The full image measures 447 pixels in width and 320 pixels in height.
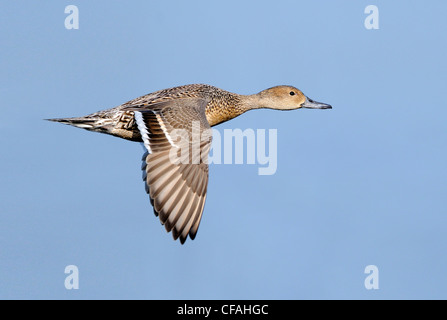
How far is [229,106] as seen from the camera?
37.7ft

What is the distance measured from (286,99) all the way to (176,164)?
4.09m

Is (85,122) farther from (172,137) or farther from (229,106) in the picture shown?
(229,106)

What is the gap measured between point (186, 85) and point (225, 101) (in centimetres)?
65

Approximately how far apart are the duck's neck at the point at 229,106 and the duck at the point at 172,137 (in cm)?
2

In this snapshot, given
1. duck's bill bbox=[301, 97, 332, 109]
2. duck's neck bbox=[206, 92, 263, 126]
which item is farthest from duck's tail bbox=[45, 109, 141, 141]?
duck's bill bbox=[301, 97, 332, 109]

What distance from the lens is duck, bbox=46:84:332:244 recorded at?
8477 mm

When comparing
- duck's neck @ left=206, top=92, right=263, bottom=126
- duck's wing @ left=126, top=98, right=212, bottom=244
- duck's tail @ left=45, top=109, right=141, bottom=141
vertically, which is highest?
duck's neck @ left=206, top=92, right=263, bottom=126

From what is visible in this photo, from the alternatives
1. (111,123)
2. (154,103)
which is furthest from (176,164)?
(111,123)

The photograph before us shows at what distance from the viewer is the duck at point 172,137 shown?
8.48 m

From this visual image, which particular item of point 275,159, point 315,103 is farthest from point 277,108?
point 275,159

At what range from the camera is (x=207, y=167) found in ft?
29.9

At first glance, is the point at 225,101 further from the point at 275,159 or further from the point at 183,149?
the point at 183,149

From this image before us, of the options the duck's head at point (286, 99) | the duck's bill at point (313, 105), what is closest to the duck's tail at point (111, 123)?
the duck's head at point (286, 99)

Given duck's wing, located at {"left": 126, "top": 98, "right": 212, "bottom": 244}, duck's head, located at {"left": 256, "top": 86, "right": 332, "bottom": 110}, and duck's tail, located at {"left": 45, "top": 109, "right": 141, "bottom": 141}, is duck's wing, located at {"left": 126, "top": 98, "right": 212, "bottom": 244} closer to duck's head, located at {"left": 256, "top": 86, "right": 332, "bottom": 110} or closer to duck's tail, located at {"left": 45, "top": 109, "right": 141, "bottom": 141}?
duck's tail, located at {"left": 45, "top": 109, "right": 141, "bottom": 141}
